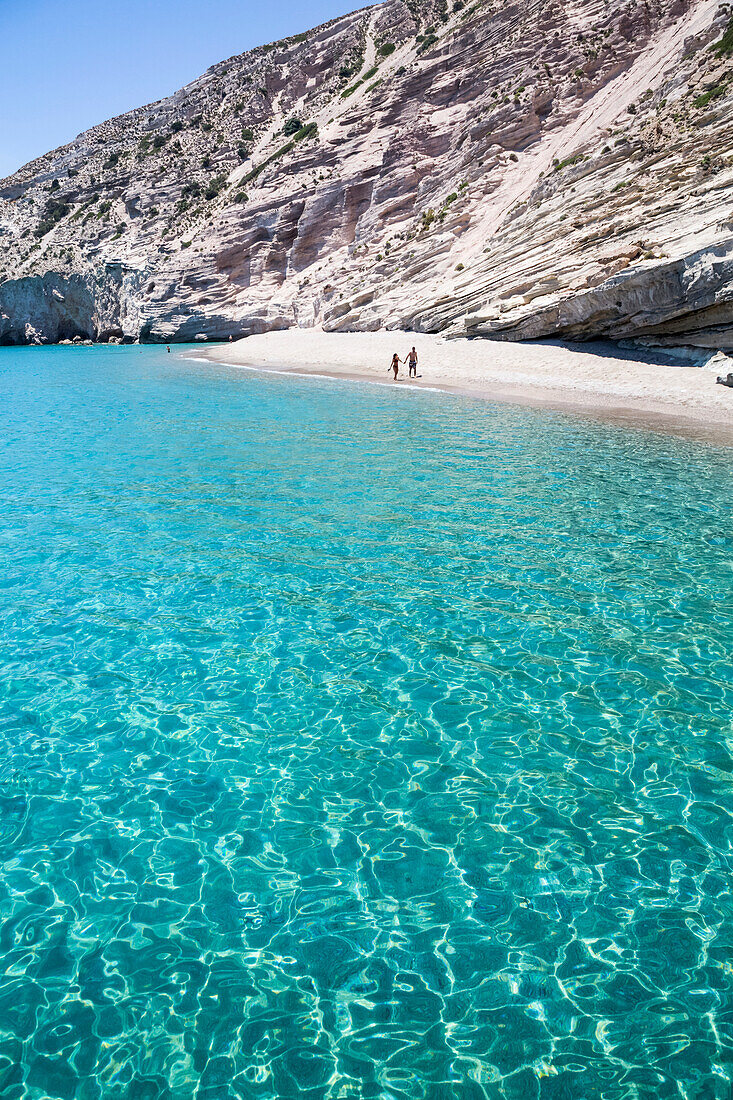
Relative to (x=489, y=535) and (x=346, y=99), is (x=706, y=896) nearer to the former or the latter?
(x=489, y=535)

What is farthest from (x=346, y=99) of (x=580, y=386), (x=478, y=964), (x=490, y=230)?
(x=478, y=964)

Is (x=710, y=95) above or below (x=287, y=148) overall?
below

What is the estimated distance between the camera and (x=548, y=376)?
28094mm

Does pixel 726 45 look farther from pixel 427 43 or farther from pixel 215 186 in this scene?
pixel 215 186

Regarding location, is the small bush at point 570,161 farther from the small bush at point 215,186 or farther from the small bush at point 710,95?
the small bush at point 215,186

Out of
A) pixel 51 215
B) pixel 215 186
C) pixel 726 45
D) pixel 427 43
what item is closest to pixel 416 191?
pixel 427 43

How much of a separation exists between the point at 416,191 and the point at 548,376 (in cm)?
3554

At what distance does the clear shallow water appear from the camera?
396 centimetres

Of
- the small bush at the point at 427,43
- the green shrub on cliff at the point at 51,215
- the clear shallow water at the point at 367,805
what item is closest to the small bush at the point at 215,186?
the green shrub on cliff at the point at 51,215

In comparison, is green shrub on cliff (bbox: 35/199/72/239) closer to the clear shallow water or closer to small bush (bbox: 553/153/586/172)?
small bush (bbox: 553/153/586/172)

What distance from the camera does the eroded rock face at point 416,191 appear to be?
29.2 metres

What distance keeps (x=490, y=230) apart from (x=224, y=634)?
4237 centimetres

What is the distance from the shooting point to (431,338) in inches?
1467

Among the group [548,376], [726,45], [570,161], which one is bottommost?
[548,376]
